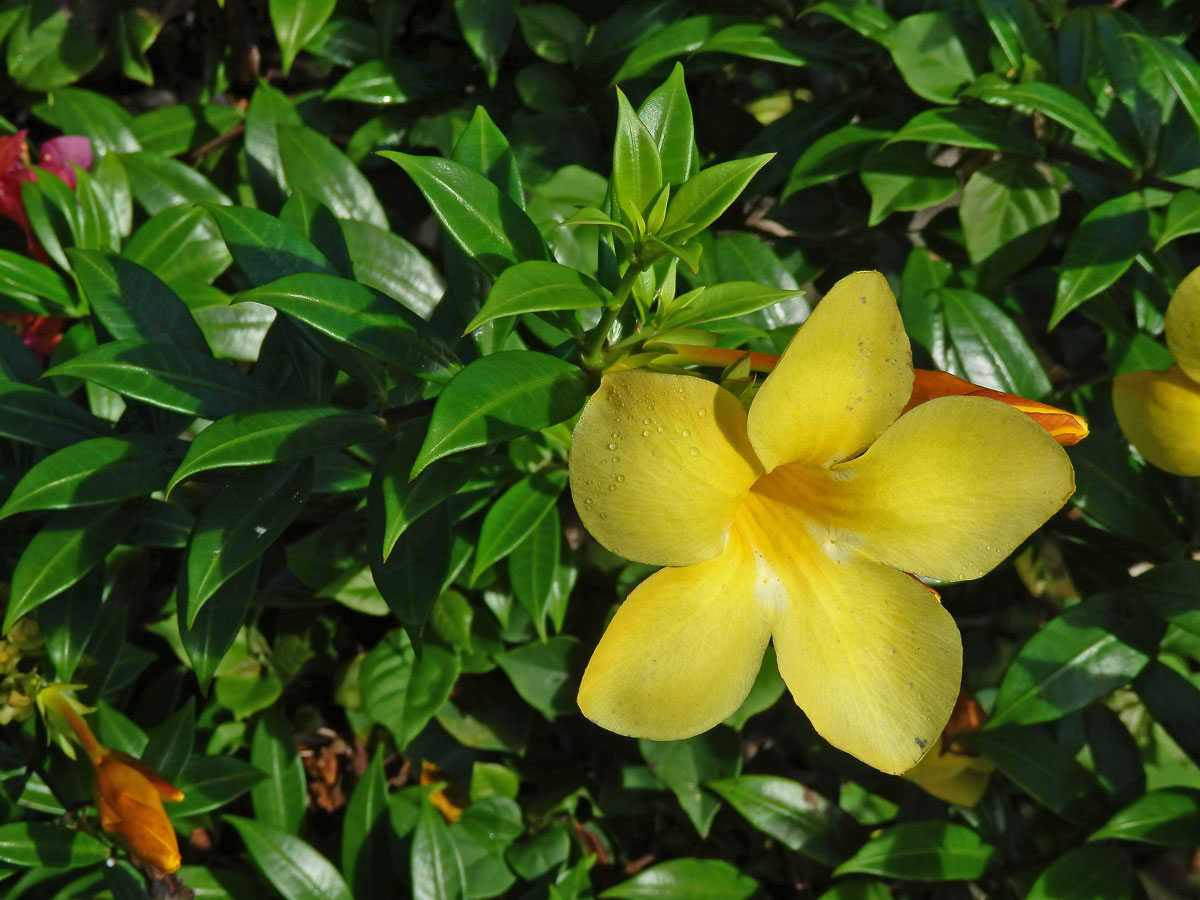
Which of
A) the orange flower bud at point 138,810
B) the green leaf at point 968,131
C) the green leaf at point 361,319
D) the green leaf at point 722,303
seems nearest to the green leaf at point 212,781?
the orange flower bud at point 138,810

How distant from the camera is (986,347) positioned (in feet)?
5.23

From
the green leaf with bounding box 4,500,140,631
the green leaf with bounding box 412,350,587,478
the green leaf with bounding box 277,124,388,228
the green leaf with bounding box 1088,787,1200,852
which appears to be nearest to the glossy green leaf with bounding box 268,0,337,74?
the green leaf with bounding box 277,124,388,228

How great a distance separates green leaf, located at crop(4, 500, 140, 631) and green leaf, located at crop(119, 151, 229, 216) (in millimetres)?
796

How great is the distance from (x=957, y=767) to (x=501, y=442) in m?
1.15

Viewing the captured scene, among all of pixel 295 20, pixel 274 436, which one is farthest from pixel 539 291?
pixel 295 20

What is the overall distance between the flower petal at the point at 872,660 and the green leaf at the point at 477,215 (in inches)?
17.4

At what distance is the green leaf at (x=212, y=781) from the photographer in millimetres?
1590

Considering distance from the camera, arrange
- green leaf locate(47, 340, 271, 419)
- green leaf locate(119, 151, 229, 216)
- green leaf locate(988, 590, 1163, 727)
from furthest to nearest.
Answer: green leaf locate(119, 151, 229, 216)
green leaf locate(988, 590, 1163, 727)
green leaf locate(47, 340, 271, 419)

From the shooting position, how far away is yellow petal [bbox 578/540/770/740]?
2.83 ft

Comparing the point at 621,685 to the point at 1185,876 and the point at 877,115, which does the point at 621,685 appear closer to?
the point at 877,115

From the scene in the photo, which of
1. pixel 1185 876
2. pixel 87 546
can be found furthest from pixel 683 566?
pixel 1185 876

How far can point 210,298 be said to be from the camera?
165 centimetres

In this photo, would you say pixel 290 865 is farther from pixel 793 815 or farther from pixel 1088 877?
pixel 1088 877

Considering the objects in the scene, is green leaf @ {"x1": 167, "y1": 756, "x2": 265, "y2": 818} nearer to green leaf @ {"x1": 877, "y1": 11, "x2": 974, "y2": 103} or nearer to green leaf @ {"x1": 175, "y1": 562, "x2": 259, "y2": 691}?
green leaf @ {"x1": 175, "y1": 562, "x2": 259, "y2": 691}
